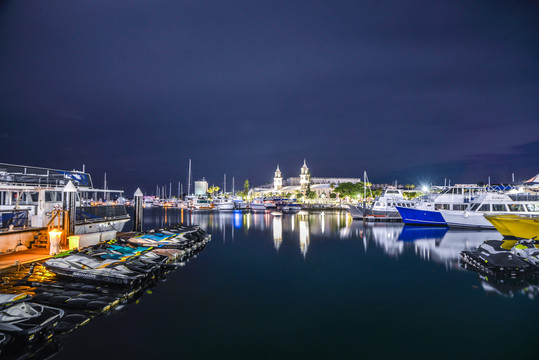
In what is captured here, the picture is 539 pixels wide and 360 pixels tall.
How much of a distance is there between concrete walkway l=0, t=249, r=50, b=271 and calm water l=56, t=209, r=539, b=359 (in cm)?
650

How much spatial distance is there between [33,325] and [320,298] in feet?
39.8

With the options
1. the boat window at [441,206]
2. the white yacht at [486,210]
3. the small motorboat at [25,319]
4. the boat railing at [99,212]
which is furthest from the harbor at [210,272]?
the boat window at [441,206]

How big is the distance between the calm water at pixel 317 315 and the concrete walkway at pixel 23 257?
650 centimetres

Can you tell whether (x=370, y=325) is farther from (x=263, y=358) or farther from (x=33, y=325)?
(x=33, y=325)

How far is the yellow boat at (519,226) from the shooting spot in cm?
2512

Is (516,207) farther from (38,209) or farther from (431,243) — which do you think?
(38,209)

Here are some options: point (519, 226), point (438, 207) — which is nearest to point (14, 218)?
point (519, 226)

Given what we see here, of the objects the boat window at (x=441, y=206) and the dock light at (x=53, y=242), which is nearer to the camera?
the dock light at (x=53, y=242)

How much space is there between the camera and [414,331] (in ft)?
41.1

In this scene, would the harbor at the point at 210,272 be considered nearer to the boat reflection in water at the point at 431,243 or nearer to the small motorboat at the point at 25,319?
the small motorboat at the point at 25,319

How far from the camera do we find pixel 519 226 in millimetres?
26094

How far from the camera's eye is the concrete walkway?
50.9 ft

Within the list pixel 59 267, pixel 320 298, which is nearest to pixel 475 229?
pixel 320 298

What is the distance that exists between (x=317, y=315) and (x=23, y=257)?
51.6 ft
